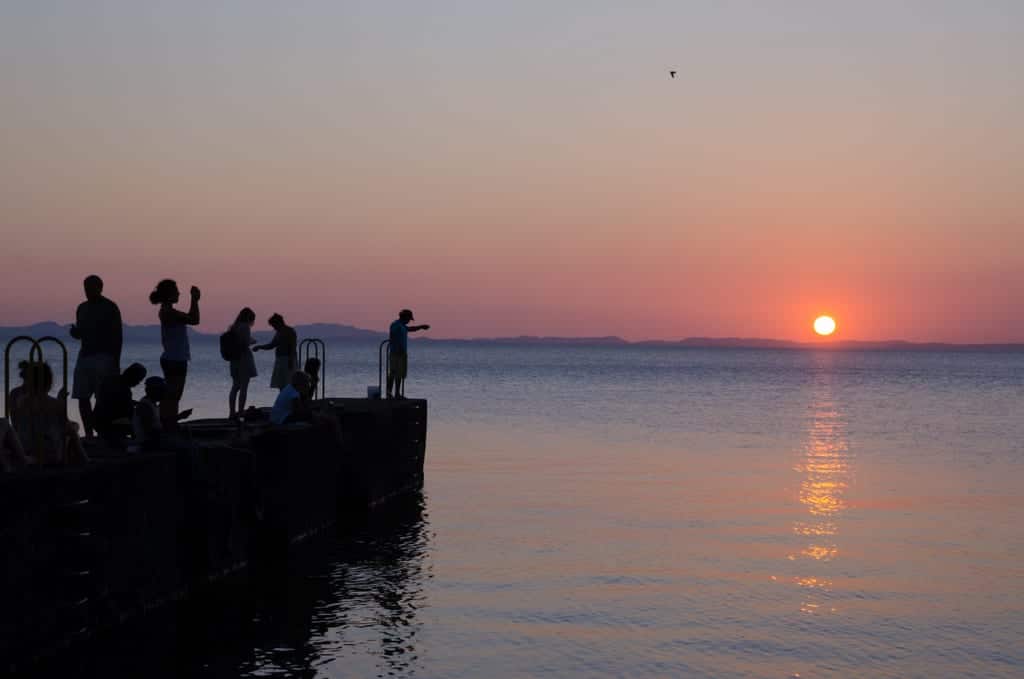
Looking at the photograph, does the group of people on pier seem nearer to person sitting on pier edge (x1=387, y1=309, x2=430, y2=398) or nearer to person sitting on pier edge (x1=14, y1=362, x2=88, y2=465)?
person sitting on pier edge (x1=14, y1=362, x2=88, y2=465)

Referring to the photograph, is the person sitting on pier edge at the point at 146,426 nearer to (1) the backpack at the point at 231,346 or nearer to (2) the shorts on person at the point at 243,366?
(1) the backpack at the point at 231,346

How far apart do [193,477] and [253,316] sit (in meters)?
8.73

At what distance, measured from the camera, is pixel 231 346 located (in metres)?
23.4

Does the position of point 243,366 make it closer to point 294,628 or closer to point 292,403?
point 292,403

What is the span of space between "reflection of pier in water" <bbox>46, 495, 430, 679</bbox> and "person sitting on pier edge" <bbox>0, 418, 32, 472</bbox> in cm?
195

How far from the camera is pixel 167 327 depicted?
1914 centimetres

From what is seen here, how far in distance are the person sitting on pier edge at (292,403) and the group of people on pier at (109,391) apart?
0.05ft

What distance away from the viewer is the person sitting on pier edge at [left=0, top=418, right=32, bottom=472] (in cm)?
1213

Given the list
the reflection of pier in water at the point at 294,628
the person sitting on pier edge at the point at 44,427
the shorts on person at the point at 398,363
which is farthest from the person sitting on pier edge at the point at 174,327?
the shorts on person at the point at 398,363

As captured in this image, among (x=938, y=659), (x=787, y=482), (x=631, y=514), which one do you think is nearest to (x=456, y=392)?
(x=787, y=482)

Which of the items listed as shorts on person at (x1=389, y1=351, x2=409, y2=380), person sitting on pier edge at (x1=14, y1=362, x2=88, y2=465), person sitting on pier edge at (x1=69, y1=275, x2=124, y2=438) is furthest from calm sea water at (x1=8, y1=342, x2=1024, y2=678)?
person sitting on pier edge at (x1=69, y1=275, x2=124, y2=438)

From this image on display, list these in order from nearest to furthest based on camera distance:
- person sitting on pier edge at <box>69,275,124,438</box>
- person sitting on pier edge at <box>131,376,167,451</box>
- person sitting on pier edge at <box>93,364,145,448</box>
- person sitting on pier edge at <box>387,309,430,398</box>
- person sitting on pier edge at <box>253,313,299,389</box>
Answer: person sitting on pier edge at <box>131,376,167,451</box> < person sitting on pier edge at <box>93,364,145,448</box> < person sitting on pier edge at <box>69,275,124,438</box> < person sitting on pier edge at <box>253,313,299,389</box> < person sitting on pier edge at <box>387,309,430,398</box>

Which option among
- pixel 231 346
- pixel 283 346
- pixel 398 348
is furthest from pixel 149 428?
pixel 398 348

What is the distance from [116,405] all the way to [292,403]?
480 cm
